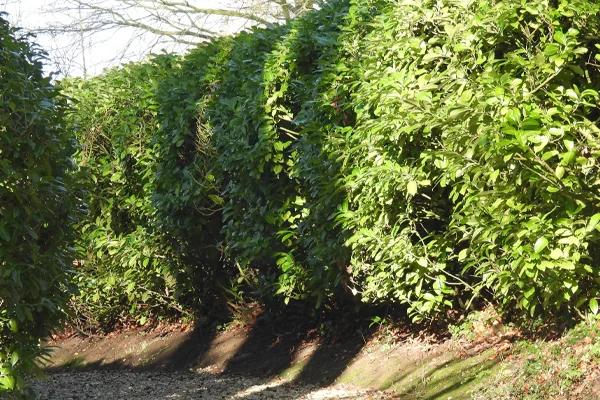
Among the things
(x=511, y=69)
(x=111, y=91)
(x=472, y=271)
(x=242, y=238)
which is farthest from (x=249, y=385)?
(x=111, y=91)

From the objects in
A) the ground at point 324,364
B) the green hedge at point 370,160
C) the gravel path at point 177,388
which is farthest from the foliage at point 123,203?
the gravel path at point 177,388

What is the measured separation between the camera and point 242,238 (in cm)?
1030

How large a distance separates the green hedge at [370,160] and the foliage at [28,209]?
5.02 ft

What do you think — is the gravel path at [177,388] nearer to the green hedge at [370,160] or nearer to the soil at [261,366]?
the soil at [261,366]

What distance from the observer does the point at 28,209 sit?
596cm

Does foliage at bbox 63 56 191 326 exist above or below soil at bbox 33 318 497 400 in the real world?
above

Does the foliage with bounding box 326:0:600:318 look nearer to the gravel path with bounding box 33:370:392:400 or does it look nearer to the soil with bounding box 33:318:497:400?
the soil with bounding box 33:318:497:400

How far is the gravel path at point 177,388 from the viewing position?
326 inches

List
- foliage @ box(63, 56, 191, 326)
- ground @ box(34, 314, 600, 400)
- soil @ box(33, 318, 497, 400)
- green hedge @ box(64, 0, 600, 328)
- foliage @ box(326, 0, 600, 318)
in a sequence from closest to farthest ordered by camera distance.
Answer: foliage @ box(326, 0, 600, 318) < green hedge @ box(64, 0, 600, 328) < ground @ box(34, 314, 600, 400) < soil @ box(33, 318, 497, 400) < foliage @ box(63, 56, 191, 326)

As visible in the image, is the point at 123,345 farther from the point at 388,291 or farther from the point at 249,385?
the point at 388,291

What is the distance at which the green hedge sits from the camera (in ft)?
19.5

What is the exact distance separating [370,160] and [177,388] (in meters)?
3.33

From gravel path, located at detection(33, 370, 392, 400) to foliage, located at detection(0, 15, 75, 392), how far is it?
257 centimetres

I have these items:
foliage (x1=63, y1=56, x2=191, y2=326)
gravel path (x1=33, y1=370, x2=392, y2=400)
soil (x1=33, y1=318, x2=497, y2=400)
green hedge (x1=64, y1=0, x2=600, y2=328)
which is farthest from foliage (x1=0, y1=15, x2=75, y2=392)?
foliage (x1=63, y1=56, x2=191, y2=326)
